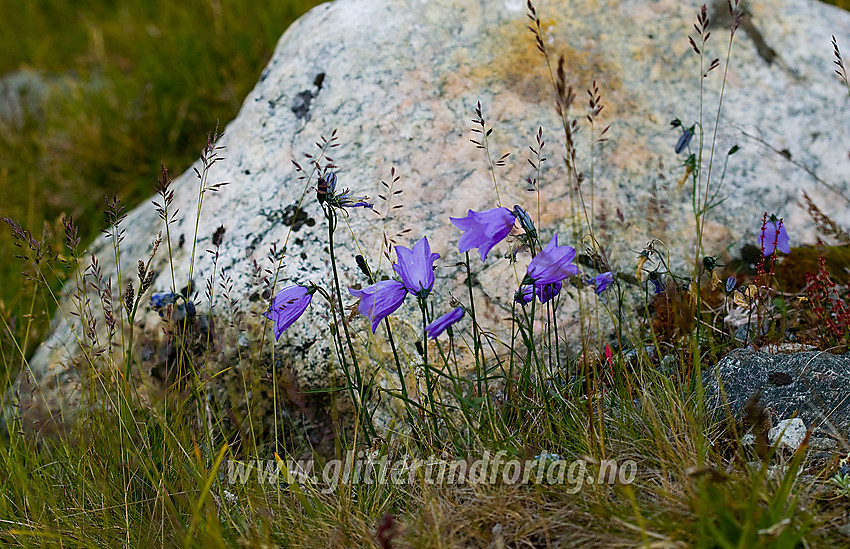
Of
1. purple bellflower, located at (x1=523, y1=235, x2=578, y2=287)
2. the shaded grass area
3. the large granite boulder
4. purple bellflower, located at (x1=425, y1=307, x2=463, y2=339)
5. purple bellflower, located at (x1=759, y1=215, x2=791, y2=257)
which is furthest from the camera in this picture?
the shaded grass area

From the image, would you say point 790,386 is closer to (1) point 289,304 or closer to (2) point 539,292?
(2) point 539,292

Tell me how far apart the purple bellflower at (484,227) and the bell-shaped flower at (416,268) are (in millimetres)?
93

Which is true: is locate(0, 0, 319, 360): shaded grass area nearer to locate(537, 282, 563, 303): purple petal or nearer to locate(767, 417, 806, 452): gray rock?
locate(537, 282, 563, 303): purple petal

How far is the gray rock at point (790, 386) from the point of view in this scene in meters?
1.93

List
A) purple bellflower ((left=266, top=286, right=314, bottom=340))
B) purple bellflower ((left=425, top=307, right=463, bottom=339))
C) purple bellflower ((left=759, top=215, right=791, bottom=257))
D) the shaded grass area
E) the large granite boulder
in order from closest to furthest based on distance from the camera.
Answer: purple bellflower ((left=425, top=307, right=463, bottom=339)), purple bellflower ((left=266, top=286, right=314, bottom=340)), purple bellflower ((left=759, top=215, right=791, bottom=257)), the large granite boulder, the shaded grass area

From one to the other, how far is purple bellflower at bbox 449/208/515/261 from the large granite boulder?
65 centimetres

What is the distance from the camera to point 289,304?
1950 millimetres

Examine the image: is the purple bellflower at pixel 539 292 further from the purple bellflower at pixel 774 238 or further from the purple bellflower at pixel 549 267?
the purple bellflower at pixel 774 238

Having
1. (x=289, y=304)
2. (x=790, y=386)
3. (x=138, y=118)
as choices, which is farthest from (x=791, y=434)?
(x=138, y=118)

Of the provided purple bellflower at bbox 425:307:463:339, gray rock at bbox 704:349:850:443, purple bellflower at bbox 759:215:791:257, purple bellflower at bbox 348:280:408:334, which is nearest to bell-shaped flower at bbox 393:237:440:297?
purple bellflower at bbox 348:280:408:334

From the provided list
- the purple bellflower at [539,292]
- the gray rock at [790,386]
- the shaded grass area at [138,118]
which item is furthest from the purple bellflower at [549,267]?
the shaded grass area at [138,118]

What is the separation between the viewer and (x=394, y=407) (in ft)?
7.88

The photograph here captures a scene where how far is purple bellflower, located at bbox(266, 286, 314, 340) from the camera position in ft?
6.26

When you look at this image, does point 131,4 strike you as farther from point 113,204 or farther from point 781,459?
point 781,459
